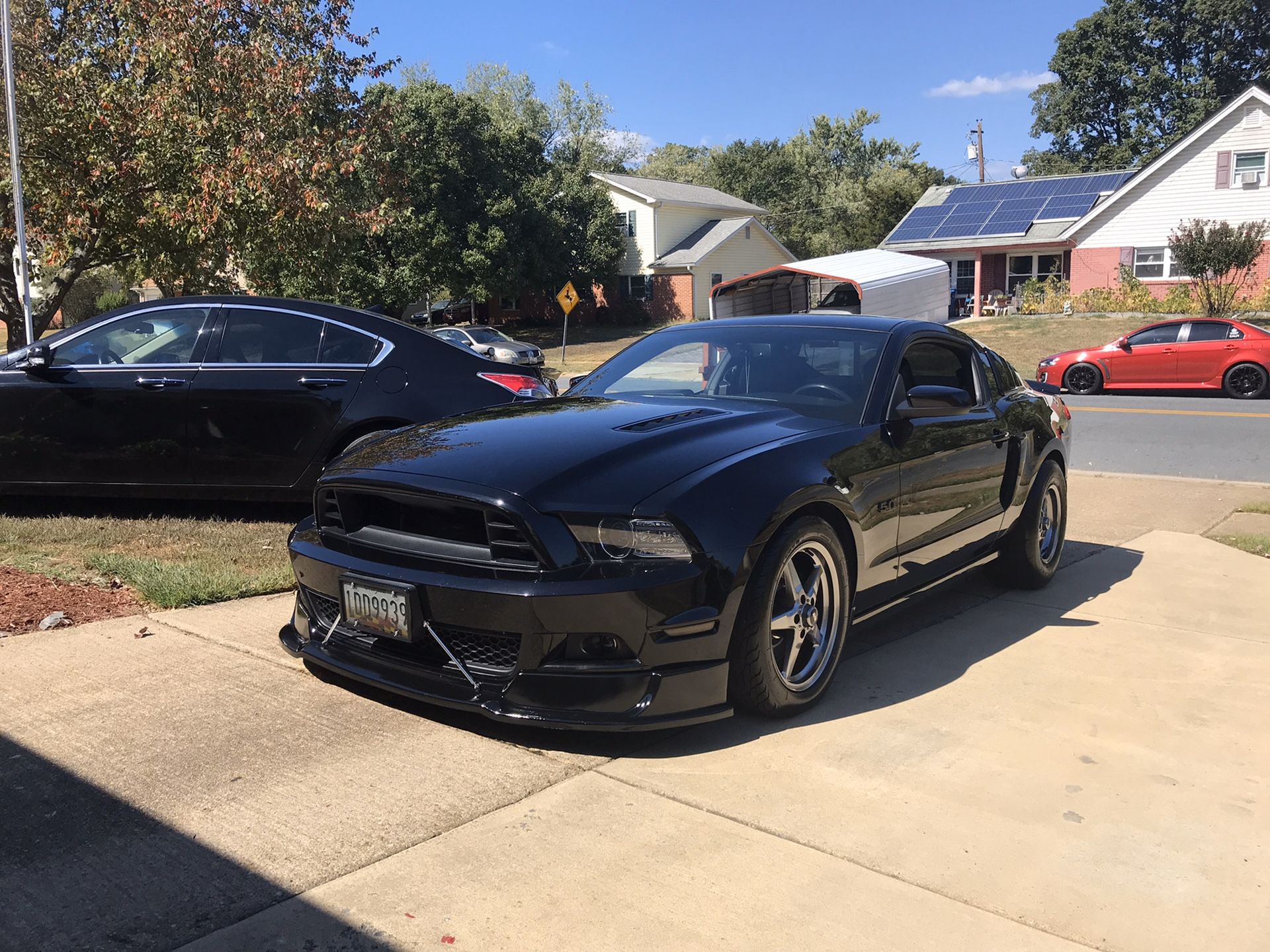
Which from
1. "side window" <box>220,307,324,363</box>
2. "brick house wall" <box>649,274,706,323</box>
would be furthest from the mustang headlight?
"brick house wall" <box>649,274,706,323</box>

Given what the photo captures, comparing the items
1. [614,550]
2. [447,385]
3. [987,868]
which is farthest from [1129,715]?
[447,385]

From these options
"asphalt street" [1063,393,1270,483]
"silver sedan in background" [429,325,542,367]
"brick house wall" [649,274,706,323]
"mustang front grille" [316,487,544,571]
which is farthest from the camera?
"brick house wall" [649,274,706,323]

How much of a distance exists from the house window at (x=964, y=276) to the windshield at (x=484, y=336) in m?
19.4

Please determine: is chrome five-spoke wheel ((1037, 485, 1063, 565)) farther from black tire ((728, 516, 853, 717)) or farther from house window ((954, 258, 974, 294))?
house window ((954, 258, 974, 294))

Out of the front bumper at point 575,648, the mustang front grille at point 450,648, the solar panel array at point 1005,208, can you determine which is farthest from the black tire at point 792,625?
the solar panel array at point 1005,208

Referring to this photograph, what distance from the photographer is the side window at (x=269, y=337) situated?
6.69 meters

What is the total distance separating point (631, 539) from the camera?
11.6 ft

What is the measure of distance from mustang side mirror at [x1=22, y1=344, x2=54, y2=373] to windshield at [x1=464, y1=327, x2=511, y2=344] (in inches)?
925

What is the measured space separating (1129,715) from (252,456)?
16.7 ft

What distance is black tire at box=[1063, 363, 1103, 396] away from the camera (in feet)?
66.8

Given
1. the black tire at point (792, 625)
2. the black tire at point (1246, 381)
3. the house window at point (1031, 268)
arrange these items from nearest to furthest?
the black tire at point (792, 625) → the black tire at point (1246, 381) → the house window at point (1031, 268)

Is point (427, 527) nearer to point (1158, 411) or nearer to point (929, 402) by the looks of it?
point (929, 402)

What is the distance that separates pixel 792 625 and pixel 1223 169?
122 ft

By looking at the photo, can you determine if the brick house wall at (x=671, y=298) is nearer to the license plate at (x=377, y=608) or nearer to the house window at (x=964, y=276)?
the house window at (x=964, y=276)
